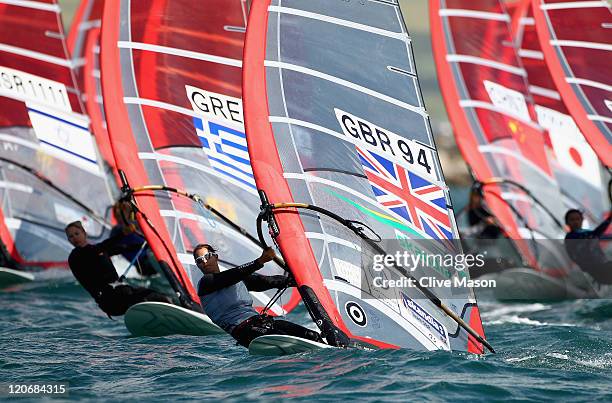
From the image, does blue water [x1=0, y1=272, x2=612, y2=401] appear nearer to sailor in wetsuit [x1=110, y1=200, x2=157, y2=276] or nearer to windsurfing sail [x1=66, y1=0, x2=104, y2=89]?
sailor in wetsuit [x1=110, y1=200, x2=157, y2=276]

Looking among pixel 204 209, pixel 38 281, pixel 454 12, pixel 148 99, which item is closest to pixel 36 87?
pixel 38 281

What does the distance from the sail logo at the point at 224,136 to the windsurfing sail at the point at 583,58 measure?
4.04 metres

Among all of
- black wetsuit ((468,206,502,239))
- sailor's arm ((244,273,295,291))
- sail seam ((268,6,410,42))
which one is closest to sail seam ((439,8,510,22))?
black wetsuit ((468,206,502,239))

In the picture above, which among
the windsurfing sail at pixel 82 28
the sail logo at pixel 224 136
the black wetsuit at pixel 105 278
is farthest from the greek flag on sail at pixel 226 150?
the windsurfing sail at pixel 82 28

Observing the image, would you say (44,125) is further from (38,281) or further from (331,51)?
(331,51)

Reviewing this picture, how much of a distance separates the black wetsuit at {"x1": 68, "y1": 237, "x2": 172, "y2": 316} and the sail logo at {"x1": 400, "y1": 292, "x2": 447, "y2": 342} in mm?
2509

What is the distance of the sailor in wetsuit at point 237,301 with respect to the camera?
25.4ft

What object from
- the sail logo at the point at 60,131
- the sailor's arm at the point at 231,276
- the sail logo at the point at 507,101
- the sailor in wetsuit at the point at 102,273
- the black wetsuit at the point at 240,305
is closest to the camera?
the sailor's arm at the point at 231,276

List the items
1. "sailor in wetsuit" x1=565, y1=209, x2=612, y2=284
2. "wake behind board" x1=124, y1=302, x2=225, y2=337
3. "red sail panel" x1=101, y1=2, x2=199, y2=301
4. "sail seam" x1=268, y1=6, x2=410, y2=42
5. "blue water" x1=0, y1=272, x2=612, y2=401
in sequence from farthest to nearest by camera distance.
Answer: "sailor in wetsuit" x1=565, y1=209, x2=612, y2=284
"red sail panel" x1=101, y1=2, x2=199, y2=301
"wake behind board" x1=124, y1=302, x2=225, y2=337
"sail seam" x1=268, y1=6, x2=410, y2=42
"blue water" x1=0, y1=272, x2=612, y2=401

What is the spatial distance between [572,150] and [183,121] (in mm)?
6818

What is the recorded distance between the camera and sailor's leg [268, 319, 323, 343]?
302 inches

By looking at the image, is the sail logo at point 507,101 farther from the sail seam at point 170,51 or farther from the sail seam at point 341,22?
the sail seam at point 341,22

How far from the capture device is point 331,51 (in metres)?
8.18

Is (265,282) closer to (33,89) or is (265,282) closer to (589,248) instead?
(589,248)
